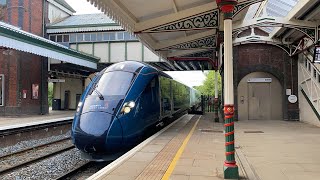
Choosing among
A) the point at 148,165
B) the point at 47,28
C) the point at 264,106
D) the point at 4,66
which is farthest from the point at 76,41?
the point at 148,165

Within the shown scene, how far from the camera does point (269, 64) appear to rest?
19562 millimetres

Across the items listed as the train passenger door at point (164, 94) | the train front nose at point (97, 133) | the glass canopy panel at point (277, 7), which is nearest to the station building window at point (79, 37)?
the glass canopy panel at point (277, 7)

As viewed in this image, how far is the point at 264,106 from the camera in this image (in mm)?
20078

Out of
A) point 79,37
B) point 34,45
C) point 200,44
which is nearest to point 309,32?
point 200,44

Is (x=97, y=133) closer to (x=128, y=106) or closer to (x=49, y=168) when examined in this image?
(x=128, y=106)

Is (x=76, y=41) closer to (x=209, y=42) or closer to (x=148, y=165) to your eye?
(x=209, y=42)

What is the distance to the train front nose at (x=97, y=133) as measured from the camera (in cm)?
840

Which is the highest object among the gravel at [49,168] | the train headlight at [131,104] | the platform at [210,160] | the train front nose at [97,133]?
the train headlight at [131,104]

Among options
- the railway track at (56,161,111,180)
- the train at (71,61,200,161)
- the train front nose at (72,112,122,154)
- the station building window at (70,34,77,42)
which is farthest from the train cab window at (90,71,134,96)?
the station building window at (70,34,77,42)

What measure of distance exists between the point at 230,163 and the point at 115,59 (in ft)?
81.0

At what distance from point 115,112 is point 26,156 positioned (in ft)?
13.6

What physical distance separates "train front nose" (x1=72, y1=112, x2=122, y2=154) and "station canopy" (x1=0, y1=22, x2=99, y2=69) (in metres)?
12.0

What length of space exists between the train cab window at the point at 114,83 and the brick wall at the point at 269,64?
10.9 metres

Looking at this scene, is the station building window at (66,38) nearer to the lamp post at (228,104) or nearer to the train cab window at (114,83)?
the train cab window at (114,83)
